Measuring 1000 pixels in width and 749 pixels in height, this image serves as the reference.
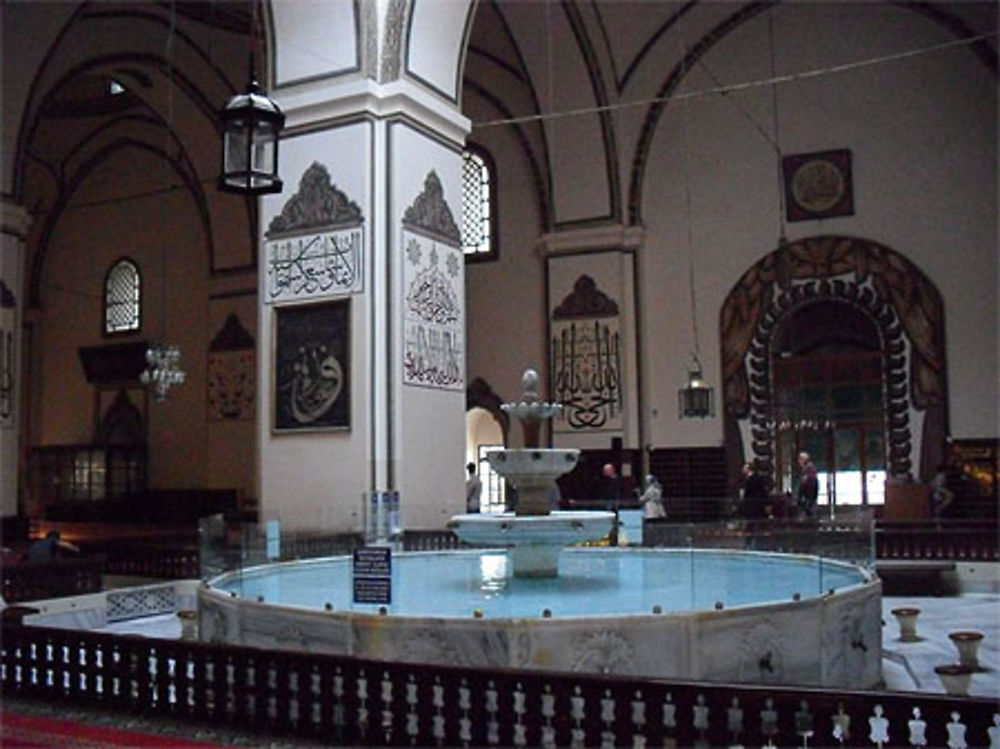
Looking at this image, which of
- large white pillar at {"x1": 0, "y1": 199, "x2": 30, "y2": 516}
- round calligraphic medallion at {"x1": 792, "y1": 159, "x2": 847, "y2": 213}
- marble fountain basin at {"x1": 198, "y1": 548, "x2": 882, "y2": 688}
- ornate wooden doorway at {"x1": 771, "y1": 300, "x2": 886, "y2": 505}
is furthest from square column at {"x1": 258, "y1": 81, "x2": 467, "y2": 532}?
round calligraphic medallion at {"x1": 792, "y1": 159, "x2": 847, "y2": 213}

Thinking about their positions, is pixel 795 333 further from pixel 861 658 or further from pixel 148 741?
pixel 148 741

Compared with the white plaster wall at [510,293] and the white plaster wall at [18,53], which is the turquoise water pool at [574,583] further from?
the white plaster wall at [510,293]

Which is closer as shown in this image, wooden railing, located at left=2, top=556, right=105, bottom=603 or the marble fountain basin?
the marble fountain basin

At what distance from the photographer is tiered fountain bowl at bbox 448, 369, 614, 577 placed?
6.66m

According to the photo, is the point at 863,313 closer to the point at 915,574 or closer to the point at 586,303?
the point at 586,303

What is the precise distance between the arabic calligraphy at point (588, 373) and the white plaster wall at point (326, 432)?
6174mm

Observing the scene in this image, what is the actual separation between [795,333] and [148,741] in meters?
11.9

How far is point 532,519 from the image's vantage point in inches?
263

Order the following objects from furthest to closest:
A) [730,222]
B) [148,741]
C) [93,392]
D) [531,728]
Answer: [93,392] < [730,222] < [148,741] < [531,728]

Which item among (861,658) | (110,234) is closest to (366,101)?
(861,658)

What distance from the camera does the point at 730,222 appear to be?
15148 mm

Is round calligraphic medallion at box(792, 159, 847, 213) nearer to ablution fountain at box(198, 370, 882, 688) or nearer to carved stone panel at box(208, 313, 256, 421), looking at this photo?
ablution fountain at box(198, 370, 882, 688)

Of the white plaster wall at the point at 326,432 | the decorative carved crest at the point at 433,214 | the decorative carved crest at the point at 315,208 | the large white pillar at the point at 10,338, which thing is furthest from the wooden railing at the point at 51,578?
the decorative carved crest at the point at 433,214

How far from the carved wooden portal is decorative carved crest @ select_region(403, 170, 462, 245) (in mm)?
5604
